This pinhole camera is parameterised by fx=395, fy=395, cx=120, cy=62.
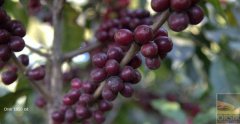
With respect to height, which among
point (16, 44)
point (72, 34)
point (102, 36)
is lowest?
point (16, 44)

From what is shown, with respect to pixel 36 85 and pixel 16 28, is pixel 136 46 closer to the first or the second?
pixel 16 28

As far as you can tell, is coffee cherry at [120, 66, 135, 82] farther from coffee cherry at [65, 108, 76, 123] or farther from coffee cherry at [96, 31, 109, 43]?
coffee cherry at [96, 31, 109, 43]

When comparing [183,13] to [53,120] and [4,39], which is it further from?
[53,120]

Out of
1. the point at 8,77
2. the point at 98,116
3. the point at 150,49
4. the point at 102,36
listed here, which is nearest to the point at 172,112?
the point at 102,36

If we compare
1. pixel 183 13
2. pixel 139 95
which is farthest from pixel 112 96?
pixel 139 95

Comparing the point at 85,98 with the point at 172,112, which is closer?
the point at 85,98
